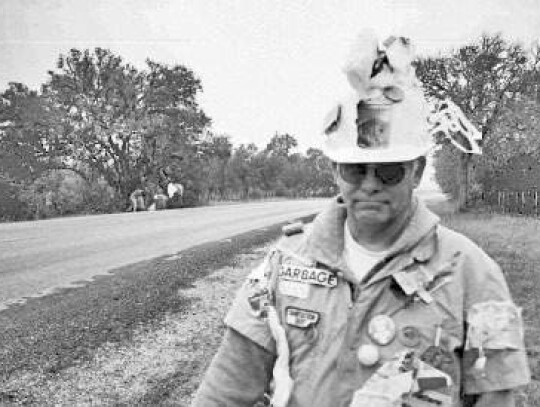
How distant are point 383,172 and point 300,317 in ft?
1.65

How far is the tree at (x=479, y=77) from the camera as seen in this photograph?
101 feet

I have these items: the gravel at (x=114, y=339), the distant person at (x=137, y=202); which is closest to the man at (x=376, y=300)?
the gravel at (x=114, y=339)

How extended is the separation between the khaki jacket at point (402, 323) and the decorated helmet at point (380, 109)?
0.78 feet

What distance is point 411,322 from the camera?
1.77 metres

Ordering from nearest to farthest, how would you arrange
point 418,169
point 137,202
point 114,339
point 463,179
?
point 418,169, point 114,339, point 463,179, point 137,202

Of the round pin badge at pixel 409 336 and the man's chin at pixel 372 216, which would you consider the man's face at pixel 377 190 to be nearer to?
the man's chin at pixel 372 216

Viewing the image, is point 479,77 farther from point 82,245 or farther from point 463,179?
point 82,245

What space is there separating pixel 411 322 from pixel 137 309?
592 cm

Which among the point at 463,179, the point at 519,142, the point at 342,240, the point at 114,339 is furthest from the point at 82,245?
the point at 519,142

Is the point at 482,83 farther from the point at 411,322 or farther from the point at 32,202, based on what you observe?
the point at 411,322

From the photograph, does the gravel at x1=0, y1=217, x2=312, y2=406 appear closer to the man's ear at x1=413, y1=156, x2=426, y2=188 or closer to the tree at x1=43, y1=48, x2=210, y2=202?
the man's ear at x1=413, y1=156, x2=426, y2=188

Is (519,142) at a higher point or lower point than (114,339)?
higher

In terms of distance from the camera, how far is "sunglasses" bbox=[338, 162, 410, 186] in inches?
74.9

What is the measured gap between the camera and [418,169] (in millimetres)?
1985
